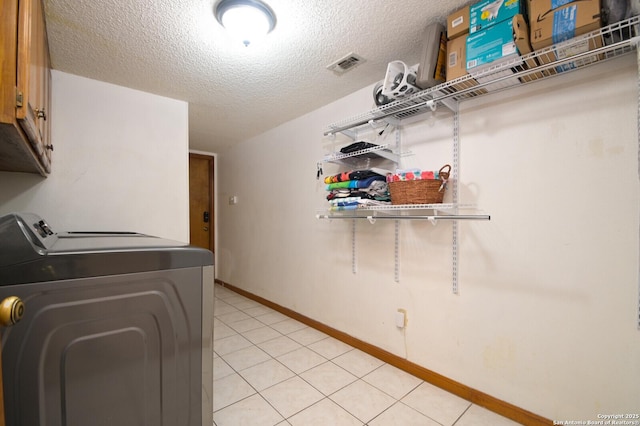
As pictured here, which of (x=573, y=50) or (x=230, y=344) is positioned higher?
(x=573, y=50)

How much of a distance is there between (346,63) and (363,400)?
2.28 metres

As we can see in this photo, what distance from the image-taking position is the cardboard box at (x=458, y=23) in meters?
1.46

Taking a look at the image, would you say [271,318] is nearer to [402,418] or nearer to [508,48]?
[402,418]

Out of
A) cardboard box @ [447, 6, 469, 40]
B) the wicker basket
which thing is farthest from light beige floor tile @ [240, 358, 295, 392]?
cardboard box @ [447, 6, 469, 40]

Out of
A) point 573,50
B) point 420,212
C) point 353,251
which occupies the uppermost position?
point 573,50

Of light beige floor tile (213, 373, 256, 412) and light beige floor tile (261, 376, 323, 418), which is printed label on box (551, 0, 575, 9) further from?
light beige floor tile (213, 373, 256, 412)

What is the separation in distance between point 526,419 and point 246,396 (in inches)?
63.8

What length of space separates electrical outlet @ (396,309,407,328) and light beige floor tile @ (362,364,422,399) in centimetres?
33

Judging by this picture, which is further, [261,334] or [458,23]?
[261,334]

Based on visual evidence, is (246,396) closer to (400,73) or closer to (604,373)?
(604,373)

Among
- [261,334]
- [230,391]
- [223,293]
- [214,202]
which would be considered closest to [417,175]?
[230,391]

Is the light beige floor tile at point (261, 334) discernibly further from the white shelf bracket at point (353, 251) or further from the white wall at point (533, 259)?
the white shelf bracket at point (353, 251)

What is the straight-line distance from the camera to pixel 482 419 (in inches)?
61.8

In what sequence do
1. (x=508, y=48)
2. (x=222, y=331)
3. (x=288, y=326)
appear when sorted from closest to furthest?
(x=508, y=48) → (x=222, y=331) → (x=288, y=326)
